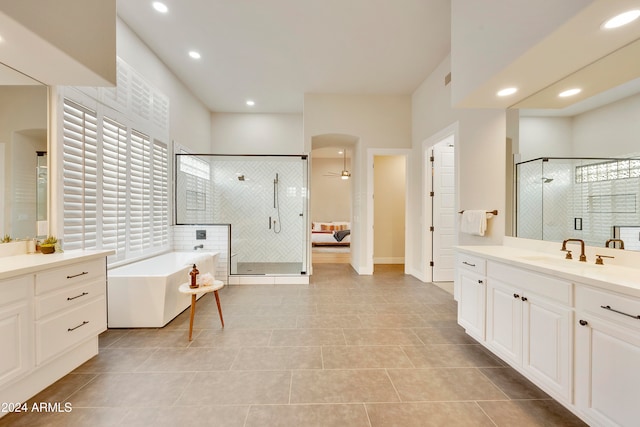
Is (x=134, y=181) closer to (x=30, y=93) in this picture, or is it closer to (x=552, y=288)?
(x=30, y=93)

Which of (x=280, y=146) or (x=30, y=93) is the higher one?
(x=280, y=146)

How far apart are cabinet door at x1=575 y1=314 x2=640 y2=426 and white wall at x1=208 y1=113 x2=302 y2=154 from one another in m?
5.34

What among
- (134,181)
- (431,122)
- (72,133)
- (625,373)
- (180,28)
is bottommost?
(625,373)

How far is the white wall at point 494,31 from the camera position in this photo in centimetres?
159

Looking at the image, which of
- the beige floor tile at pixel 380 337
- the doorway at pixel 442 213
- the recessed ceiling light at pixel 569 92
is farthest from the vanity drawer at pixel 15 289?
the doorway at pixel 442 213

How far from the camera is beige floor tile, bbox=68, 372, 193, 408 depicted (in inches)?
66.6

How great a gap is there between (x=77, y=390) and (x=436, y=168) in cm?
485

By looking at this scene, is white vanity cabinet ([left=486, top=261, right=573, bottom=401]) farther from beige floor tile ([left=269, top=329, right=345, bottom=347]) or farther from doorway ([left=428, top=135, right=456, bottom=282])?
doorway ([left=428, top=135, right=456, bottom=282])

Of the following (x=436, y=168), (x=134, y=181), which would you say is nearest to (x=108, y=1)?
(x=134, y=181)

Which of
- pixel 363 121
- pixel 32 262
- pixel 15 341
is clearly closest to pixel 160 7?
pixel 32 262

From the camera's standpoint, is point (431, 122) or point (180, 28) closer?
point (180, 28)

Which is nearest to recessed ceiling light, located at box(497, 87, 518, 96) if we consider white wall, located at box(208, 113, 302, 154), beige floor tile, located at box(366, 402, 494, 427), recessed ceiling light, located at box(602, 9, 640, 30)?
recessed ceiling light, located at box(602, 9, 640, 30)

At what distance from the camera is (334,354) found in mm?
2266

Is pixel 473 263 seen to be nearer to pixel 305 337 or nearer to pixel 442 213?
pixel 305 337
